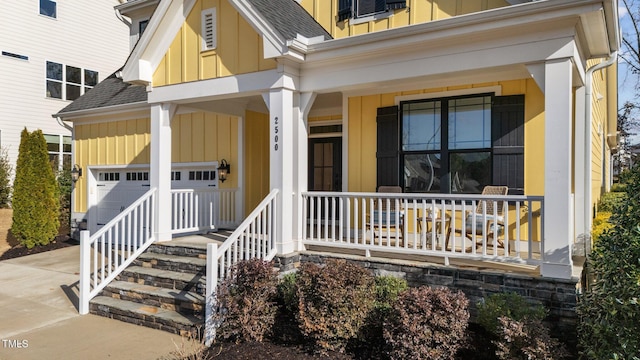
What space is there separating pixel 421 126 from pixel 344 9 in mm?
2736

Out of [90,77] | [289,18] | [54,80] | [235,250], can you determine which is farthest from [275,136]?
[90,77]

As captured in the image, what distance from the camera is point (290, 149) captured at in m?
6.53

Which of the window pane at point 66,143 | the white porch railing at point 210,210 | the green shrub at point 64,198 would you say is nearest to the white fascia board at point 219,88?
the white porch railing at point 210,210

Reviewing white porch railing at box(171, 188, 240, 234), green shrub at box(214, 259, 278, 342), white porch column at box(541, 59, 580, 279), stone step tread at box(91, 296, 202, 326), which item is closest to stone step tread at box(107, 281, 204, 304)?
stone step tread at box(91, 296, 202, 326)

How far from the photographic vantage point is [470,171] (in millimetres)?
7102

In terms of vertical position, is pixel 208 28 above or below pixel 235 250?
above

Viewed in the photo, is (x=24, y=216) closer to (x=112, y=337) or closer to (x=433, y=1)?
(x=112, y=337)

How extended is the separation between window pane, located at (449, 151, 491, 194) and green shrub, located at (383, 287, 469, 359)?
319 centimetres

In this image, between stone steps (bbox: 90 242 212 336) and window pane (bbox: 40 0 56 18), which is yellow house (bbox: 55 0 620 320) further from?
window pane (bbox: 40 0 56 18)

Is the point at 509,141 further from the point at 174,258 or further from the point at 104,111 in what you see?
the point at 104,111

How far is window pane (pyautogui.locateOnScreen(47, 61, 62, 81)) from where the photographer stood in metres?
16.0

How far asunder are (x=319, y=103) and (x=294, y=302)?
4668 mm

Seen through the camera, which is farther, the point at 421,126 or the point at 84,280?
the point at 421,126

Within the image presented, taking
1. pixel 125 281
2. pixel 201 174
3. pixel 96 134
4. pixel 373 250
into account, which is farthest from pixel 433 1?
pixel 96 134
